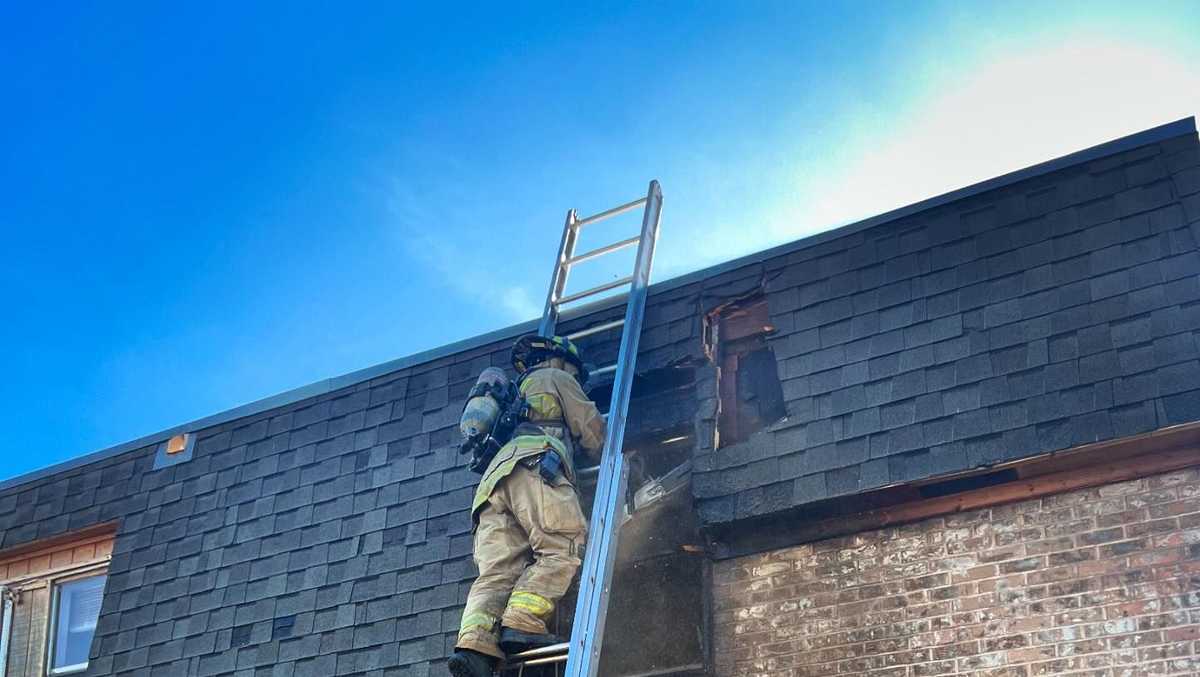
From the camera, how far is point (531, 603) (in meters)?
6.80

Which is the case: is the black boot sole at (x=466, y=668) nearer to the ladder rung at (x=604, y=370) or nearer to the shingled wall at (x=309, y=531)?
the shingled wall at (x=309, y=531)

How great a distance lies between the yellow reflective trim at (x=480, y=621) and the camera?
6820mm

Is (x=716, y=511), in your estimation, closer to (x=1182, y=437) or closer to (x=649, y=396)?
(x=649, y=396)

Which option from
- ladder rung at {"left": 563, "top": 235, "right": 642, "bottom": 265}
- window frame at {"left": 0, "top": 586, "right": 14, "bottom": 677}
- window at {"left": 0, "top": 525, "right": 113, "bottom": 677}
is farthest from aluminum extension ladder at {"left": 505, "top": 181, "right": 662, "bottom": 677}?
window frame at {"left": 0, "top": 586, "right": 14, "bottom": 677}

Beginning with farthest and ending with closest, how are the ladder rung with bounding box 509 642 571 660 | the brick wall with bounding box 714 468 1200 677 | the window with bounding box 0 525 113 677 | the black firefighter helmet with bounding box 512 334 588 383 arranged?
1. the window with bounding box 0 525 113 677
2. the black firefighter helmet with bounding box 512 334 588 383
3. the ladder rung with bounding box 509 642 571 660
4. the brick wall with bounding box 714 468 1200 677

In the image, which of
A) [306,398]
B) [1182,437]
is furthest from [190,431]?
[1182,437]

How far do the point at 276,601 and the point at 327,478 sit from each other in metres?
0.79

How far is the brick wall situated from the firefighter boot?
3.63 ft

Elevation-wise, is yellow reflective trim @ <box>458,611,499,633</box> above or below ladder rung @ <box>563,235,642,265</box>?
below

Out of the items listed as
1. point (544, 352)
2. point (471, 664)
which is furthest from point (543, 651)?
point (544, 352)

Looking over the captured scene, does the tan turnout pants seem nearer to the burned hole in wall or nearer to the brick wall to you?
the brick wall

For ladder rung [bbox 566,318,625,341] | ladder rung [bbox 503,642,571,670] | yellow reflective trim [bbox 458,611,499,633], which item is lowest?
ladder rung [bbox 503,642,571,670]

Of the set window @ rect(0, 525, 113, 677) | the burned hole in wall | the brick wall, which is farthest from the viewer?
window @ rect(0, 525, 113, 677)

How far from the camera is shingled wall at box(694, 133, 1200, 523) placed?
654 centimetres
